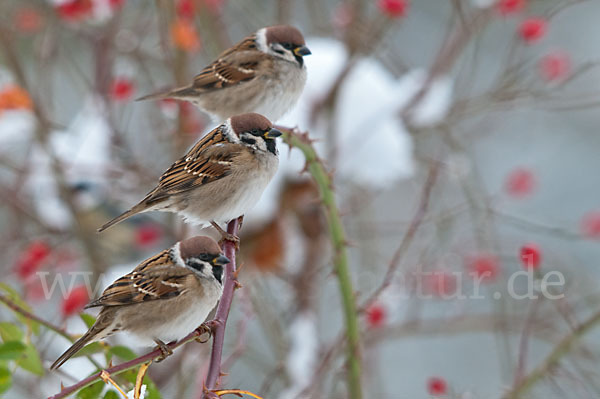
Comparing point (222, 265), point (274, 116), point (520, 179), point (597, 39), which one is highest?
point (597, 39)

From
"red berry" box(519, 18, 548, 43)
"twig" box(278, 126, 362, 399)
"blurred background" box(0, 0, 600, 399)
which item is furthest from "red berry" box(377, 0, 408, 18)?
"twig" box(278, 126, 362, 399)

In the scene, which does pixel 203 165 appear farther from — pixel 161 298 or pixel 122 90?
pixel 122 90

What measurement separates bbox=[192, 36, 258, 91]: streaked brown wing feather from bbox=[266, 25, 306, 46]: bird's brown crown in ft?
0.31

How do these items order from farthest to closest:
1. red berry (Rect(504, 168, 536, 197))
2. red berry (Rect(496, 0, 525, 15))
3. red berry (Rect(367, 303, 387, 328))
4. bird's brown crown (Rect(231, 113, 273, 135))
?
red berry (Rect(504, 168, 536, 197)) < red berry (Rect(496, 0, 525, 15)) < red berry (Rect(367, 303, 387, 328)) < bird's brown crown (Rect(231, 113, 273, 135))

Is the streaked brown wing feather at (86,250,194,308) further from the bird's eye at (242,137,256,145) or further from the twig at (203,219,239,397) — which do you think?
the bird's eye at (242,137,256,145)

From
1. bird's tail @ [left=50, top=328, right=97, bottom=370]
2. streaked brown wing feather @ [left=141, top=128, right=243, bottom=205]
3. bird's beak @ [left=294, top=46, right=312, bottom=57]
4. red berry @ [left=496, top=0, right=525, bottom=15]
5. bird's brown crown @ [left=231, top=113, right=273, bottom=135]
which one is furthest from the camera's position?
red berry @ [left=496, top=0, right=525, bottom=15]

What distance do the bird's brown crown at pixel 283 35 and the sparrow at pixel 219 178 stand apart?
0.36 metres

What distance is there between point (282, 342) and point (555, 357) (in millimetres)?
1300

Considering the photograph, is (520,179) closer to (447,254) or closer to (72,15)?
(447,254)

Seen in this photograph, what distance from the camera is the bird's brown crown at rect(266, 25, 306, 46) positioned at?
1.74m

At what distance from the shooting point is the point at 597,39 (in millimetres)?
5652

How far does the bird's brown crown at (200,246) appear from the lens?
1.19 m

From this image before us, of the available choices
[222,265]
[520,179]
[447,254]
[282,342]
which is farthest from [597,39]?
[222,265]

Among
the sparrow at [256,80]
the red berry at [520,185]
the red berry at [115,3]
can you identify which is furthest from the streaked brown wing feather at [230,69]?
the red berry at [520,185]
